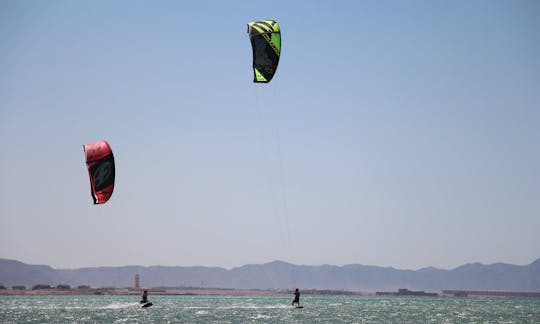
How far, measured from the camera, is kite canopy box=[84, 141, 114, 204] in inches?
1513

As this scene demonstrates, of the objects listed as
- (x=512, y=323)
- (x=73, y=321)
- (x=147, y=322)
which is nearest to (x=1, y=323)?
(x=73, y=321)

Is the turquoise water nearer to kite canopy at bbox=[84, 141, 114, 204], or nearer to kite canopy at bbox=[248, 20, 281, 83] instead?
kite canopy at bbox=[84, 141, 114, 204]

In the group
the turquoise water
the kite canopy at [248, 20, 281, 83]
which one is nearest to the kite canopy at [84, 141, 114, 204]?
the kite canopy at [248, 20, 281, 83]

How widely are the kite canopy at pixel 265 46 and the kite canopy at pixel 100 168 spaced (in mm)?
9413

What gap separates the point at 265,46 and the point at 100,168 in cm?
1045

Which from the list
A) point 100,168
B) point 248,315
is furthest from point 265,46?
point 248,315

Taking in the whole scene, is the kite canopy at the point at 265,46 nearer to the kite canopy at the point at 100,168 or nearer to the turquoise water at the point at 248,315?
the kite canopy at the point at 100,168

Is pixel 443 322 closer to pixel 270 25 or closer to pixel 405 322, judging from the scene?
pixel 405 322

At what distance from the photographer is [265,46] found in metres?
36.2

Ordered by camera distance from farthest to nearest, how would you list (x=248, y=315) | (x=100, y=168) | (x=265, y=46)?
(x=248, y=315), (x=100, y=168), (x=265, y=46)

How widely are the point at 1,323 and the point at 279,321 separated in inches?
671

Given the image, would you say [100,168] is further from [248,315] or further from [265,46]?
[248,315]

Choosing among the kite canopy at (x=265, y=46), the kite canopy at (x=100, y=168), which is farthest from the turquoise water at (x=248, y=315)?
the kite canopy at (x=265, y=46)

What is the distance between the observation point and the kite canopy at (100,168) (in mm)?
38438
